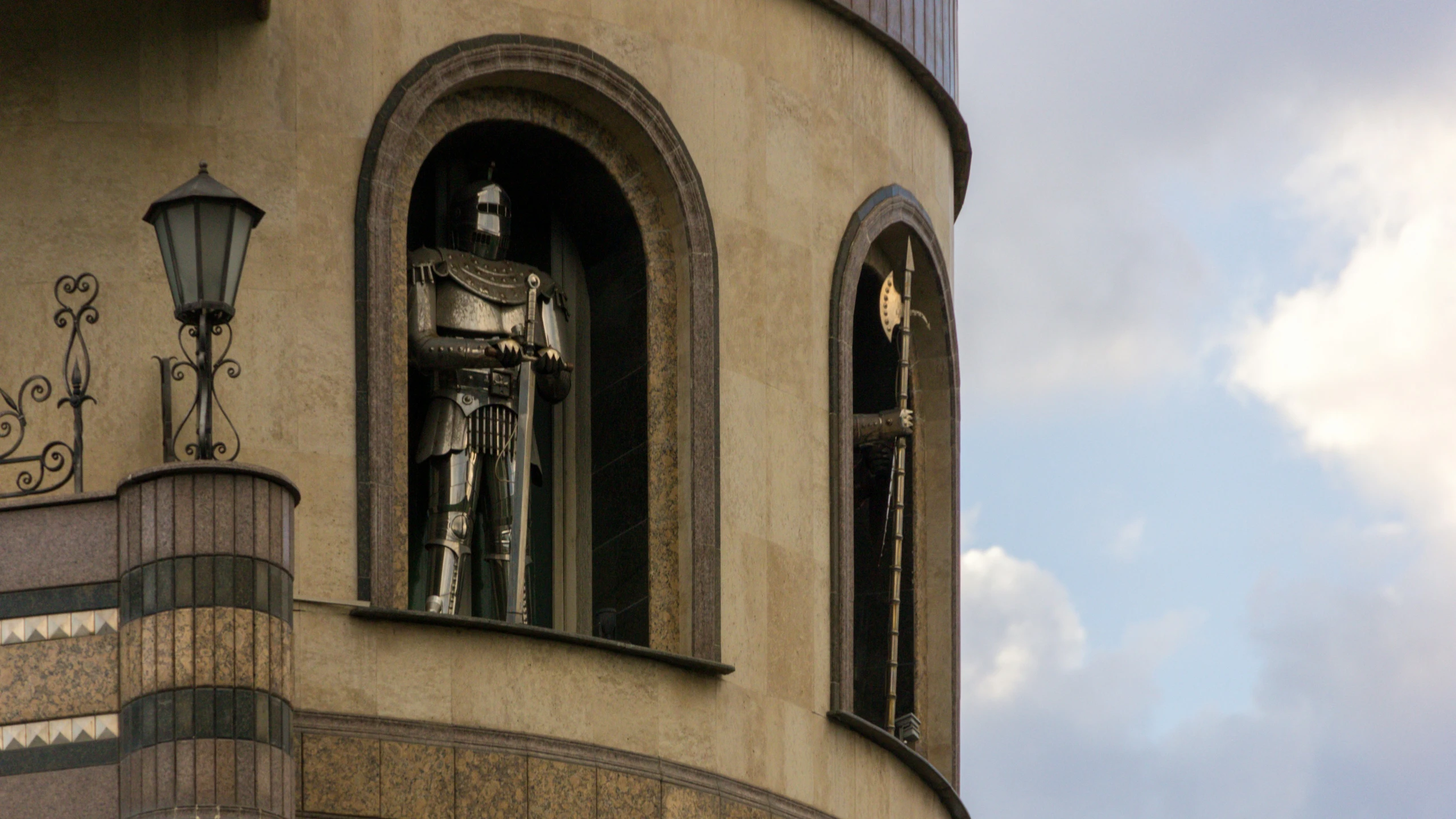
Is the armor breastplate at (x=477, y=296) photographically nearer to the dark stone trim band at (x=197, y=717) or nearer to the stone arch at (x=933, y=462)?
the stone arch at (x=933, y=462)

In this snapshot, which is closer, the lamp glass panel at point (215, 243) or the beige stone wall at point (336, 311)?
the lamp glass panel at point (215, 243)

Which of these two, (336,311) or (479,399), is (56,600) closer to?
(336,311)

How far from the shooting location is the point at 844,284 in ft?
87.8

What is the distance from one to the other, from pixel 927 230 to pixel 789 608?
4.39 m

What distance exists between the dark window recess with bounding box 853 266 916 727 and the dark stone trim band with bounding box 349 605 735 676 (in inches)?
166

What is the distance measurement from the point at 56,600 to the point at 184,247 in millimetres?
2236

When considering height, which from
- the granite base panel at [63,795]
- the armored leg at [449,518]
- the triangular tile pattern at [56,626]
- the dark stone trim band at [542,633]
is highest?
the armored leg at [449,518]

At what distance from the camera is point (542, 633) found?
76.5ft

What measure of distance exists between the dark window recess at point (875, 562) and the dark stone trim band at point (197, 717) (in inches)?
374

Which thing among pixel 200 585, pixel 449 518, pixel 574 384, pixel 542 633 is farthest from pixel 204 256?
pixel 574 384

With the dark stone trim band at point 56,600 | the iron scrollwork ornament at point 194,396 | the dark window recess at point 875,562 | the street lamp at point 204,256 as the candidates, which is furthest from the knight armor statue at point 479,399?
the dark window recess at point 875,562

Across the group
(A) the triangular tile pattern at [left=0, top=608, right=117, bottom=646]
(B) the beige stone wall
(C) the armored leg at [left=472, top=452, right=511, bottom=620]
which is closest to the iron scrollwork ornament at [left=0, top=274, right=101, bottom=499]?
(B) the beige stone wall

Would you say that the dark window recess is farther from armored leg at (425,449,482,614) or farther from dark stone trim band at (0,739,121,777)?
dark stone trim band at (0,739,121,777)

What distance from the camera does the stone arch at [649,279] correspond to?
76.8 ft
